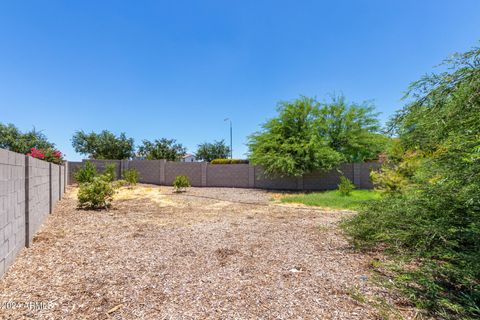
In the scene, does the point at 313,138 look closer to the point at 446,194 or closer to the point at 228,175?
the point at 228,175

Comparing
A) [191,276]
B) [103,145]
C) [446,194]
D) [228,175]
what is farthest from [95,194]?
[103,145]

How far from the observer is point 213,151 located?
31.2 m

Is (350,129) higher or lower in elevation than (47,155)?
higher

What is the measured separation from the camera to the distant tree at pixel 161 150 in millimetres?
23172

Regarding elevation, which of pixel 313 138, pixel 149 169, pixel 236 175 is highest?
pixel 313 138

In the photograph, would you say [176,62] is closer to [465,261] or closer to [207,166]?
[207,166]

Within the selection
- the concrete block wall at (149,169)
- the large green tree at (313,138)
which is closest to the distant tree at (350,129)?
the large green tree at (313,138)

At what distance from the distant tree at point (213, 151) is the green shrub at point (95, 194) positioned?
2394cm

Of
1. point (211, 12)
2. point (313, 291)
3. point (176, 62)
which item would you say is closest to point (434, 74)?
point (313, 291)

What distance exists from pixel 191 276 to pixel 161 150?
22.1 meters

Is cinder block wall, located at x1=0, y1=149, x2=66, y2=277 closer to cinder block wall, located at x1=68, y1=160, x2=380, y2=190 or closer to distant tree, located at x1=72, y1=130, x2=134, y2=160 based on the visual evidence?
cinder block wall, located at x1=68, y1=160, x2=380, y2=190

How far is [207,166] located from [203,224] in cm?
1009

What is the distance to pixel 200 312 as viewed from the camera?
6.32 ft

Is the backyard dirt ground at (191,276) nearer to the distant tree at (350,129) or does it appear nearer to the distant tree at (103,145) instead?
the distant tree at (350,129)
